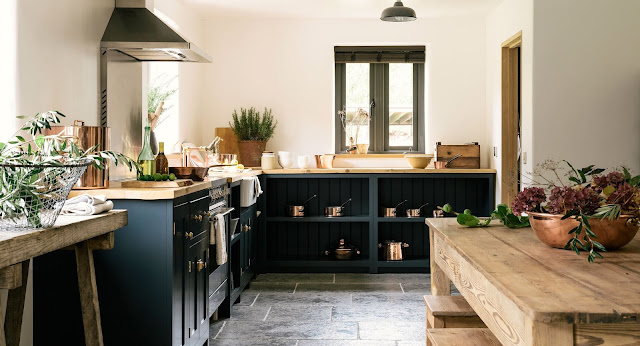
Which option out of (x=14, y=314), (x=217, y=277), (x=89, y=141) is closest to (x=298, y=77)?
(x=217, y=277)

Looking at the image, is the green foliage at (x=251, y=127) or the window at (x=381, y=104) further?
the window at (x=381, y=104)

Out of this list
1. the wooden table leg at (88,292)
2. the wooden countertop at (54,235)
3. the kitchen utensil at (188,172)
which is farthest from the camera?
the kitchen utensil at (188,172)

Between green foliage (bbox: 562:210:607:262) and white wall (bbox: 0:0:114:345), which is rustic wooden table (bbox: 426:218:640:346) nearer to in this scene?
green foliage (bbox: 562:210:607:262)

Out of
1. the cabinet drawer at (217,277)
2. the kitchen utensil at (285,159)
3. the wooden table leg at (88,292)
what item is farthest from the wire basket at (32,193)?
the kitchen utensil at (285,159)

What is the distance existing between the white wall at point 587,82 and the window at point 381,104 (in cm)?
190

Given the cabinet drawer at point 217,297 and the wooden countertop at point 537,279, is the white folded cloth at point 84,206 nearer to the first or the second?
the wooden countertop at point 537,279

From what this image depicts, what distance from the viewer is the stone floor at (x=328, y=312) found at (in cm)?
398

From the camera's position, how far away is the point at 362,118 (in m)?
6.92

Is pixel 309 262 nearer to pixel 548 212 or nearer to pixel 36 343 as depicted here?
pixel 36 343

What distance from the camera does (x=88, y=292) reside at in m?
2.54

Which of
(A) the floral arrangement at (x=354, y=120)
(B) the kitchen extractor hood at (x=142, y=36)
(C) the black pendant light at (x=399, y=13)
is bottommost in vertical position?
(A) the floral arrangement at (x=354, y=120)

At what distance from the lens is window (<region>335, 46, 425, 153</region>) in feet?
22.6

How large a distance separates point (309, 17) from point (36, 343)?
4.50 m

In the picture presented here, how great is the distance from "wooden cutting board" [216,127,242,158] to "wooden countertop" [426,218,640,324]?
430cm
